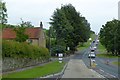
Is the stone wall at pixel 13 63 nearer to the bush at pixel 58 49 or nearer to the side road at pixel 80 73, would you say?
the side road at pixel 80 73

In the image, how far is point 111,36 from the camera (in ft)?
432

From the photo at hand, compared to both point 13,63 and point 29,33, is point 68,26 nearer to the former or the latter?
point 29,33

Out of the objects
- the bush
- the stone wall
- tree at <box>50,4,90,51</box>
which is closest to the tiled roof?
the bush

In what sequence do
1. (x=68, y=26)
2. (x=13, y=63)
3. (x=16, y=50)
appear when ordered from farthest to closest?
(x=68, y=26)
(x=16, y=50)
(x=13, y=63)

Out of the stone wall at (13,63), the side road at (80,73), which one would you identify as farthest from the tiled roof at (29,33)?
the side road at (80,73)

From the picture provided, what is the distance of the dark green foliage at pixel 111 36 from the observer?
122594 millimetres

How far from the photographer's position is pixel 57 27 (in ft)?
411

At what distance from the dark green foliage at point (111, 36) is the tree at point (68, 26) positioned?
9011 millimetres

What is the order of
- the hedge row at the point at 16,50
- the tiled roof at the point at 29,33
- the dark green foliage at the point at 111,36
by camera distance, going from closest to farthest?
the hedge row at the point at 16,50
the tiled roof at the point at 29,33
the dark green foliage at the point at 111,36

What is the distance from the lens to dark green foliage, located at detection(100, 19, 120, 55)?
123m

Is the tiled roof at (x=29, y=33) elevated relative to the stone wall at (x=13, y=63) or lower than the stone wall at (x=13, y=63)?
elevated

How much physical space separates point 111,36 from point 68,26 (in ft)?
58.5

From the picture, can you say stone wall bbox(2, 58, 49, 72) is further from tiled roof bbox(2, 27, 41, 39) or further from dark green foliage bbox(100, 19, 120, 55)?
dark green foliage bbox(100, 19, 120, 55)

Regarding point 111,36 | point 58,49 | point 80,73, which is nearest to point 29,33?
point 58,49
